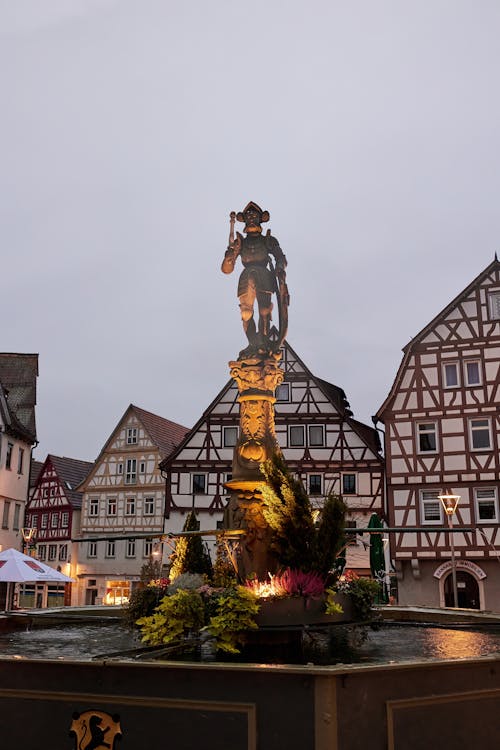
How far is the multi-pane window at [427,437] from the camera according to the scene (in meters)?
29.5

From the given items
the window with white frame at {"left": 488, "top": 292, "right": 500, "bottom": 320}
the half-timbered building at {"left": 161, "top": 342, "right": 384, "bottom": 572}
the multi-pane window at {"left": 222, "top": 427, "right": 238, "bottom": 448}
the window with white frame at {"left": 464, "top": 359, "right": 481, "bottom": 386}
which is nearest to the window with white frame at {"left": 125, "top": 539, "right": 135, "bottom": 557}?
the half-timbered building at {"left": 161, "top": 342, "right": 384, "bottom": 572}

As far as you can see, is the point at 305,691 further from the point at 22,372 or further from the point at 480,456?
the point at 22,372

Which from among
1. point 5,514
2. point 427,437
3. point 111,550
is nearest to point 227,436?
point 427,437

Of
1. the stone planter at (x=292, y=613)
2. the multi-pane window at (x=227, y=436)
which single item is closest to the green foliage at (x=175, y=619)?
the stone planter at (x=292, y=613)

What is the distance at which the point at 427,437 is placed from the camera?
1168 inches

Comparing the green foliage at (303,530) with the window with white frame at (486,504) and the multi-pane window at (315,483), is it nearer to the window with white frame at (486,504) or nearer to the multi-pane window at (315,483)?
the window with white frame at (486,504)

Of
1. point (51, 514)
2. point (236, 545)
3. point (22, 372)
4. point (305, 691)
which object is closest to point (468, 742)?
point (305, 691)

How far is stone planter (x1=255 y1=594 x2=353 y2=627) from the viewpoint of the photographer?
6547 millimetres

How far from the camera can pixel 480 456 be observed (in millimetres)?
28625

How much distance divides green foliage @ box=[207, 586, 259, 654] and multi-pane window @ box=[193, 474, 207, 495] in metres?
28.3

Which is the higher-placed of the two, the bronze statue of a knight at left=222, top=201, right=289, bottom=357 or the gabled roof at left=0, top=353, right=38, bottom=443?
the gabled roof at left=0, top=353, right=38, bottom=443

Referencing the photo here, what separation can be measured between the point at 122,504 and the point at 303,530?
1466 inches

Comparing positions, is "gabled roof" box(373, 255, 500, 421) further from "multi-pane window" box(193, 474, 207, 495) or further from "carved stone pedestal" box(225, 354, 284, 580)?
"carved stone pedestal" box(225, 354, 284, 580)

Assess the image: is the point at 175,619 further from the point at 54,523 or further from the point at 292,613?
the point at 54,523
